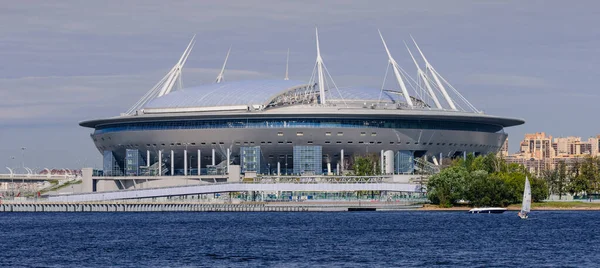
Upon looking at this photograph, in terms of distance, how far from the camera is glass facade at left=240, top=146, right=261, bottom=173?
534 feet

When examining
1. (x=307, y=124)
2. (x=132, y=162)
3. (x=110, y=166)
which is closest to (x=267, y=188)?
(x=307, y=124)

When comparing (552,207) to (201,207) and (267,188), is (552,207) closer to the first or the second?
(267,188)

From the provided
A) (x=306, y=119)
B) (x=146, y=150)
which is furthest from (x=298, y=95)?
(x=146, y=150)

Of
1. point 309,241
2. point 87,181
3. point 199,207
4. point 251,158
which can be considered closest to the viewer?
point 309,241

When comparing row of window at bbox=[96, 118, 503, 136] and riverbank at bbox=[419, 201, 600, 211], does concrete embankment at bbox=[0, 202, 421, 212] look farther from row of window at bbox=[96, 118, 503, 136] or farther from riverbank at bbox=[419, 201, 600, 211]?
row of window at bbox=[96, 118, 503, 136]

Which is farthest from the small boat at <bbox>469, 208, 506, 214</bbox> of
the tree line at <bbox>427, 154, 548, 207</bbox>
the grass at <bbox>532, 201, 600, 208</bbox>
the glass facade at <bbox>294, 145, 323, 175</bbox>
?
the glass facade at <bbox>294, 145, 323, 175</bbox>

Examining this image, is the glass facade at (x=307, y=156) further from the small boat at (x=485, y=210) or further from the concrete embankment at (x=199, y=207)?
A: the small boat at (x=485, y=210)

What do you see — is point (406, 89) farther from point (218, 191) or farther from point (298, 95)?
point (218, 191)

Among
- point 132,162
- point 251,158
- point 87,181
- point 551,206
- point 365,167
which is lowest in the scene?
point 551,206

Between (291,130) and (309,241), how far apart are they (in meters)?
81.8

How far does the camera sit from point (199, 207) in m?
141

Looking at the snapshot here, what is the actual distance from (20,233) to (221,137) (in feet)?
233

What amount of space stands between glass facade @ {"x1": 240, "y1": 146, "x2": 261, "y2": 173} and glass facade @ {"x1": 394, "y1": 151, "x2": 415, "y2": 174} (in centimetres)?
1848

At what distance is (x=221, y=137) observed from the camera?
164375 mm
